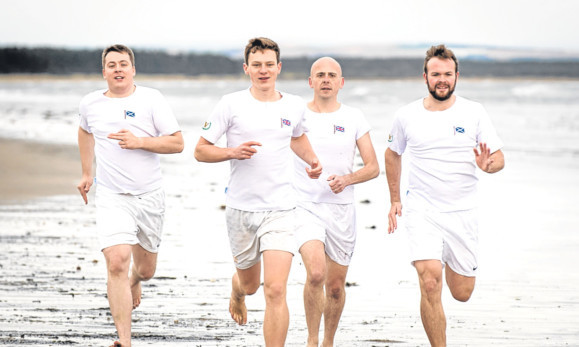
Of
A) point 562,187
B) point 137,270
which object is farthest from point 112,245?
point 562,187

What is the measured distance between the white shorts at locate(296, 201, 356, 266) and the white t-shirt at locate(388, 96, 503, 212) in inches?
33.2

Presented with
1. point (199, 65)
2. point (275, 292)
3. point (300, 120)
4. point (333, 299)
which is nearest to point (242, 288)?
point (333, 299)

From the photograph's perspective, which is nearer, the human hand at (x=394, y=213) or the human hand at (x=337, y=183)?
the human hand at (x=394, y=213)

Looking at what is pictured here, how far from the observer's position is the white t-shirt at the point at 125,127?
22.5 ft

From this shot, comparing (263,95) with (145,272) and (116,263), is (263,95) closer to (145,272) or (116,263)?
(116,263)

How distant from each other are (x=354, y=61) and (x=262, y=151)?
150060 millimetres

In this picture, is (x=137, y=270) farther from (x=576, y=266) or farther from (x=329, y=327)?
(x=576, y=266)

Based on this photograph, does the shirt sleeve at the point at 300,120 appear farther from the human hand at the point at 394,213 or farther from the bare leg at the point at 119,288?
the bare leg at the point at 119,288

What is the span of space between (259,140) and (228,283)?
2.67 m

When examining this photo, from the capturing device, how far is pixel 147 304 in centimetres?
797

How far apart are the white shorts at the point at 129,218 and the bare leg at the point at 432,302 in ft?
6.38

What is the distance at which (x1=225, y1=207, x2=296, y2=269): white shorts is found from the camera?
21.3 feet

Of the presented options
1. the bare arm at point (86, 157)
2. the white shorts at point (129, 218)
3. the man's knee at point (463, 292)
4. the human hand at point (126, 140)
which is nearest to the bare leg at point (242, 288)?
the white shorts at point (129, 218)

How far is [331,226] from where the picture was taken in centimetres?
743
